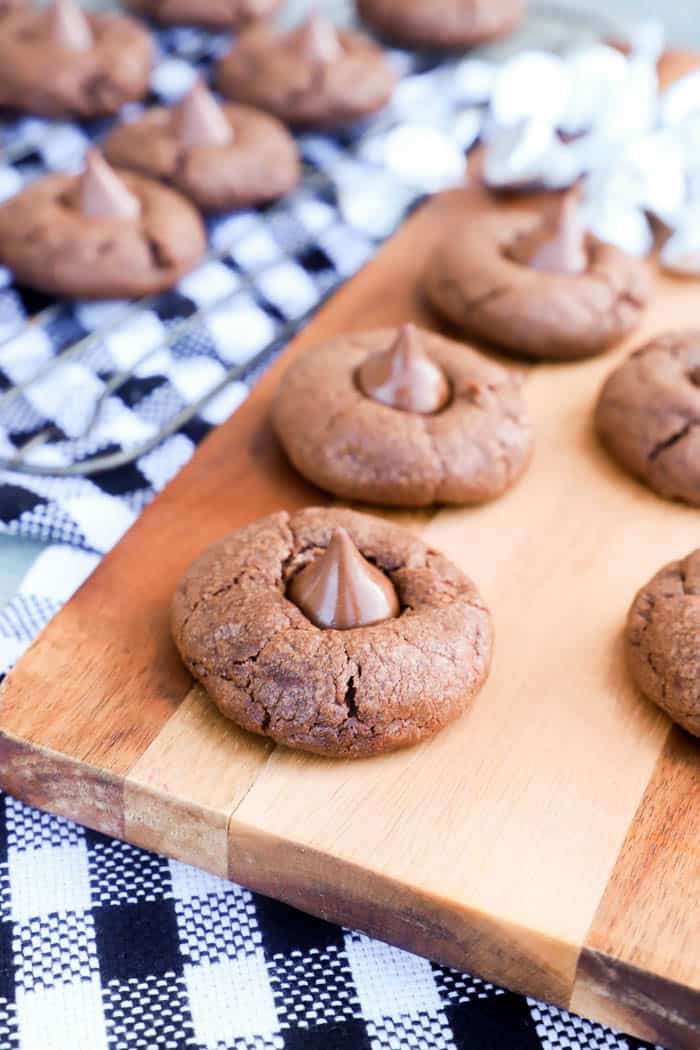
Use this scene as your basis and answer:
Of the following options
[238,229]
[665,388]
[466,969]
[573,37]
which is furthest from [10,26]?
[466,969]

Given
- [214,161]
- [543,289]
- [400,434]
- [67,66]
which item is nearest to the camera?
[400,434]

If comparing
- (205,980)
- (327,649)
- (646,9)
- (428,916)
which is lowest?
(205,980)

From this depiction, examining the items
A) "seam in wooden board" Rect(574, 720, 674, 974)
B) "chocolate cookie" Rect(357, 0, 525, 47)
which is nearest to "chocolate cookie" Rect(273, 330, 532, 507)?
"seam in wooden board" Rect(574, 720, 674, 974)

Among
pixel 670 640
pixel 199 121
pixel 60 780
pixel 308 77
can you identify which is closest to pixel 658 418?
pixel 670 640

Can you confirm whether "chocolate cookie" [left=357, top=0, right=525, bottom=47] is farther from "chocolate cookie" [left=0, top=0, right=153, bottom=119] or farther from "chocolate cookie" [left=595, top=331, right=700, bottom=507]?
"chocolate cookie" [left=595, top=331, right=700, bottom=507]

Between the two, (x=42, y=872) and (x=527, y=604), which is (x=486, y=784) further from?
(x=42, y=872)

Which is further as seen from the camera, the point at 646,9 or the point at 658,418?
the point at 646,9

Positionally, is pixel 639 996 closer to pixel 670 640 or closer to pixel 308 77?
pixel 670 640
